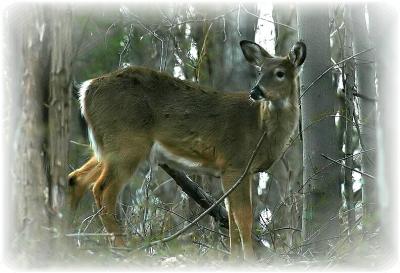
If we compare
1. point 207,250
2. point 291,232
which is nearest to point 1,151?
point 207,250

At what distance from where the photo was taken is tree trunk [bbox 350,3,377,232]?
371 inches

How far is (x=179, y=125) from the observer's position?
9.39m

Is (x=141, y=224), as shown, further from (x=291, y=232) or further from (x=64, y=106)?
(x=64, y=106)

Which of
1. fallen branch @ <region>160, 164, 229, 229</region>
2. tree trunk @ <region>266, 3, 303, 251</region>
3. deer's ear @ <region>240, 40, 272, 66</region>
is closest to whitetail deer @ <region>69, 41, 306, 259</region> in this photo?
deer's ear @ <region>240, 40, 272, 66</region>

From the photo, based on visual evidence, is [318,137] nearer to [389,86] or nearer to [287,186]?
[389,86]

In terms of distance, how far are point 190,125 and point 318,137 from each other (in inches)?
59.5

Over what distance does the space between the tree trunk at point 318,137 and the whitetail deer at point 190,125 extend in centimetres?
26

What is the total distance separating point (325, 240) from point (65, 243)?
3.87 m

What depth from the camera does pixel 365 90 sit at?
10.1m

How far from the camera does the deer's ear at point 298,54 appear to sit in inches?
353

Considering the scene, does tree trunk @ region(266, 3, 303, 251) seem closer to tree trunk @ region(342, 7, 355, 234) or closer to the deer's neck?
the deer's neck

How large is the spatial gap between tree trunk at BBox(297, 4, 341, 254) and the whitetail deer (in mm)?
260

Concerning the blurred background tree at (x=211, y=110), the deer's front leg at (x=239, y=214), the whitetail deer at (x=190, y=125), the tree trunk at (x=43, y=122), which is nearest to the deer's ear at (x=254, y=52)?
the whitetail deer at (x=190, y=125)

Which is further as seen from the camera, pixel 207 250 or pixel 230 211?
pixel 230 211
